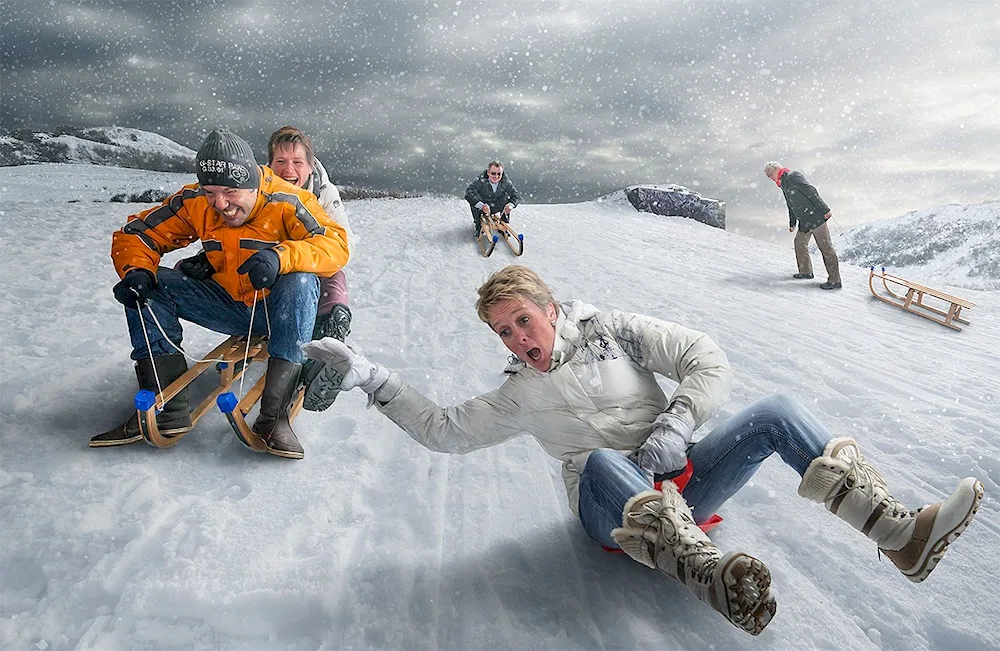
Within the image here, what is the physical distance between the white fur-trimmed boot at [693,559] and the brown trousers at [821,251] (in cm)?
655

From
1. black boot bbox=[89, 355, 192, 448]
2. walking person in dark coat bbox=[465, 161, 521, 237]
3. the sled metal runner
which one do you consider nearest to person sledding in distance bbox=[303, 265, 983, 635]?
black boot bbox=[89, 355, 192, 448]

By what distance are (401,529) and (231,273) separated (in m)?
1.33

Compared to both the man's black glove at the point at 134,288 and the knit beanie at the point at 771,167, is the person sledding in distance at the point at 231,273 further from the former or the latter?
the knit beanie at the point at 771,167

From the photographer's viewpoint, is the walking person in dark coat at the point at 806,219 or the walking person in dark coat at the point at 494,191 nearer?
the walking person in dark coat at the point at 806,219

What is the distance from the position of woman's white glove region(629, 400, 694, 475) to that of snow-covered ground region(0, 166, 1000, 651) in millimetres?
463

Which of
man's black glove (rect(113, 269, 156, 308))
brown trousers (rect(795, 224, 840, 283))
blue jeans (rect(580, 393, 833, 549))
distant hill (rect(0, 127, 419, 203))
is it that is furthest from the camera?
distant hill (rect(0, 127, 419, 203))

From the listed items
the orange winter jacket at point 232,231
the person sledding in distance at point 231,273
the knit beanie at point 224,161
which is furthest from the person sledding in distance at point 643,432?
the knit beanie at point 224,161

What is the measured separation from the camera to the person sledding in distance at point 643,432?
1.43 meters

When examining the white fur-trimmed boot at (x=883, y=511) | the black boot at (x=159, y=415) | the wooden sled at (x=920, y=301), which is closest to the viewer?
the white fur-trimmed boot at (x=883, y=511)

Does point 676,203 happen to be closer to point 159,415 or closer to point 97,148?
point 159,415

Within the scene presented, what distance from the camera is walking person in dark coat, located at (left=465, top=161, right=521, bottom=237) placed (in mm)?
8469

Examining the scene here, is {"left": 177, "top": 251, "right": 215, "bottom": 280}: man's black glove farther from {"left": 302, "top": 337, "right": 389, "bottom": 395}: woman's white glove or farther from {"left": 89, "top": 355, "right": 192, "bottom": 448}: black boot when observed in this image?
{"left": 302, "top": 337, "right": 389, "bottom": 395}: woman's white glove

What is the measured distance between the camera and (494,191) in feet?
28.1

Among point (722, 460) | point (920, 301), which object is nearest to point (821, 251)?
point (920, 301)
